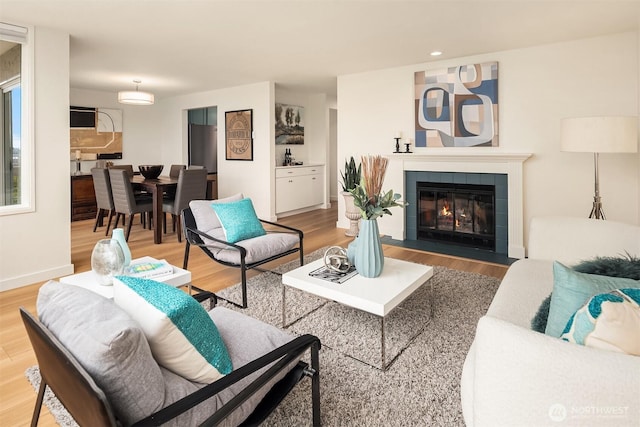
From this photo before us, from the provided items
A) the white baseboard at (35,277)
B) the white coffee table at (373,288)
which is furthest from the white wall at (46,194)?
the white coffee table at (373,288)

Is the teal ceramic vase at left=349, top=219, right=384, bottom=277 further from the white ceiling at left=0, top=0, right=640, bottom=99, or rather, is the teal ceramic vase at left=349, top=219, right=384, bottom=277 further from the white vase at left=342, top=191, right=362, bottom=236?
the white vase at left=342, top=191, right=362, bottom=236

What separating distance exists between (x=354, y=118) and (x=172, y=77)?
2753 mm

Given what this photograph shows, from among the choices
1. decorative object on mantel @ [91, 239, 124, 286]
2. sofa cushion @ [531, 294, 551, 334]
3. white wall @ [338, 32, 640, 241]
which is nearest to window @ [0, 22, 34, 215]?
decorative object on mantel @ [91, 239, 124, 286]

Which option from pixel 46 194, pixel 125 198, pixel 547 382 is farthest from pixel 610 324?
pixel 125 198

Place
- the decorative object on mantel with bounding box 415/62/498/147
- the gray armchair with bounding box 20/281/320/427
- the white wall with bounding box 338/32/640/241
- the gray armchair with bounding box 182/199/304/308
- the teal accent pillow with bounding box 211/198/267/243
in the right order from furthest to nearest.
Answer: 1. the decorative object on mantel with bounding box 415/62/498/147
2. the white wall with bounding box 338/32/640/241
3. the teal accent pillow with bounding box 211/198/267/243
4. the gray armchair with bounding box 182/199/304/308
5. the gray armchair with bounding box 20/281/320/427

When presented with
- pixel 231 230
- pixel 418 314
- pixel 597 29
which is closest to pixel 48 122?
pixel 231 230

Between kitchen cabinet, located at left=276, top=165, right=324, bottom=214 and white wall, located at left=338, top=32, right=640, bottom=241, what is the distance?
114 inches

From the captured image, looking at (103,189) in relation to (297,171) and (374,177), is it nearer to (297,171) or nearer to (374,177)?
(297,171)

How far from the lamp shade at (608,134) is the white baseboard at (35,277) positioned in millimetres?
4612

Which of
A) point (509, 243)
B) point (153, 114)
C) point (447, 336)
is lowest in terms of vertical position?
point (447, 336)

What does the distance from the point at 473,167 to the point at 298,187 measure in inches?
129

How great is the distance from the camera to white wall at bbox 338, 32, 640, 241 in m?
3.67

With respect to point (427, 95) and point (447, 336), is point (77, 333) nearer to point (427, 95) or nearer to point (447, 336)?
point (447, 336)

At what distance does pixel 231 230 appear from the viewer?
10.6 feet
